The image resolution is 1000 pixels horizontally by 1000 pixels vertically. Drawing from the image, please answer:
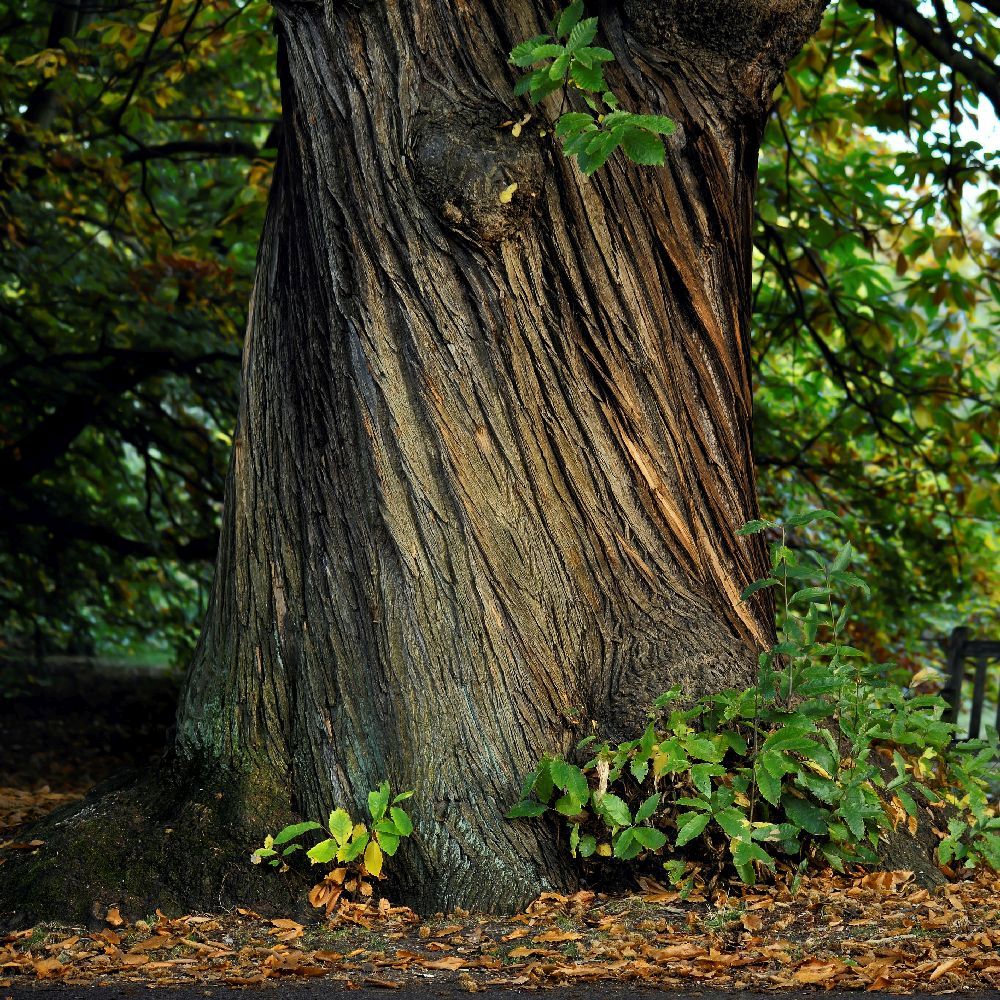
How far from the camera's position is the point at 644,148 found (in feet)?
10.6

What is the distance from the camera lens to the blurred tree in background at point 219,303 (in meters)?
6.89

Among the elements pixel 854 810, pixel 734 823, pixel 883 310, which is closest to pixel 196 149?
pixel 883 310

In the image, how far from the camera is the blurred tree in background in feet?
22.6

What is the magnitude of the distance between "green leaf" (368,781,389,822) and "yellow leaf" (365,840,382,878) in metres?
0.08

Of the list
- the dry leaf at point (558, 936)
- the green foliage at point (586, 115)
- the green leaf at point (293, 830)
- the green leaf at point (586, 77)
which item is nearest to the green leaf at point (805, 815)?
the dry leaf at point (558, 936)

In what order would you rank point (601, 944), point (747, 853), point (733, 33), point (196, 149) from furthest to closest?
1. point (196, 149)
2. point (733, 33)
3. point (747, 853)
4. point (601, 944)

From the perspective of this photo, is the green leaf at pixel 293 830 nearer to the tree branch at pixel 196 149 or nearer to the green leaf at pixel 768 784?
the green leaf at pixel 768 784

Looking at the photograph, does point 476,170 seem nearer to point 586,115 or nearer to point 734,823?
point 586,115

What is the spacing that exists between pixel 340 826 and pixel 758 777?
1301 millimetres

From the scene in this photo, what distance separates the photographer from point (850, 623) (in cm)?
894

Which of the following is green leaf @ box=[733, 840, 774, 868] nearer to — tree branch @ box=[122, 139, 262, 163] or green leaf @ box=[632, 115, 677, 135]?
green leaf @ box=[632, 115, 677, 135]

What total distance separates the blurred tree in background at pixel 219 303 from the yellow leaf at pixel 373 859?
14.4ft

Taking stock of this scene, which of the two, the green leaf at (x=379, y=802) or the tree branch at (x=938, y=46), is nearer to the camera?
the green leaf at (x=379, y=802)

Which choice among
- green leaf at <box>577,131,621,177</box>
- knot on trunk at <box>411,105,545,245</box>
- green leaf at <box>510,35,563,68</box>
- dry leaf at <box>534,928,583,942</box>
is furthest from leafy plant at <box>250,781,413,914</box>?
green leaf at <box>510,35,563,68</box>
